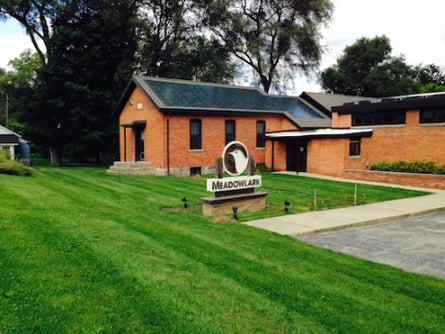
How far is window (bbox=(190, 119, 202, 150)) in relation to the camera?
→ 27.0m

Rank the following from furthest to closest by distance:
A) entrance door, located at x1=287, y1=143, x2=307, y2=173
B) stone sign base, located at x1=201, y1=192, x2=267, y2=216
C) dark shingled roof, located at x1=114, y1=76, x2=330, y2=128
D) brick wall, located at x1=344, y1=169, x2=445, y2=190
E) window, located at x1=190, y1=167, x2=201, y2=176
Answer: entrance door, located at x1=287, y1=143, x2=307, y2=173
window, located at x1=190, y1=167, x2=201, y2=176
dark shingled roof, located at x1=114, y1=76, x2=330, y2=128
brick wall, located at x1=344, y1=169, x2=445, y2=190
stone sign base, located at x1=201, y1=192, x2=267, y2=216

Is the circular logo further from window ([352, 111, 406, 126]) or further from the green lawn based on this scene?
window ([352, 111, 406, 126])

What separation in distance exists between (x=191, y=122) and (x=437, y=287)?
70.1ft

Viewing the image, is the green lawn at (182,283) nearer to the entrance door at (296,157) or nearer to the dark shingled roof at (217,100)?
the dark shingled roof at (217,100)

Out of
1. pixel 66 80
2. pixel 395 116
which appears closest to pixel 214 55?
pixel 66 80

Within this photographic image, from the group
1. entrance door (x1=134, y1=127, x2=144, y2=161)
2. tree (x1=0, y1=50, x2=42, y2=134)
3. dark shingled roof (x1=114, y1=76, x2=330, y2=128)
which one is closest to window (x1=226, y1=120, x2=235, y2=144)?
dark shingled roof (x1=114, y1=76, x2=330, y2=128)

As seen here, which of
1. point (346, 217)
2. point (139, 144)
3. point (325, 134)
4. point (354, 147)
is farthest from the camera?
point (139, 144)

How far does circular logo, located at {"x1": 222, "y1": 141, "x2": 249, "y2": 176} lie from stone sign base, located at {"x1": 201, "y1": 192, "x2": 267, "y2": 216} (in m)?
1.04

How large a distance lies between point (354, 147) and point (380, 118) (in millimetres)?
2821

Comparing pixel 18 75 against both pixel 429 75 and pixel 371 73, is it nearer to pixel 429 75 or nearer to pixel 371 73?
pixel 371 73

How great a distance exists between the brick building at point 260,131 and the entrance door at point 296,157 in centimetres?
7

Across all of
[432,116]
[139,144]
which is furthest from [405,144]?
[139,144]

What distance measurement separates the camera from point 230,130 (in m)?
29.0

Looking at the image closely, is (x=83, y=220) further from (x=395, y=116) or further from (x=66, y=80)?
(x=66, y=80)
